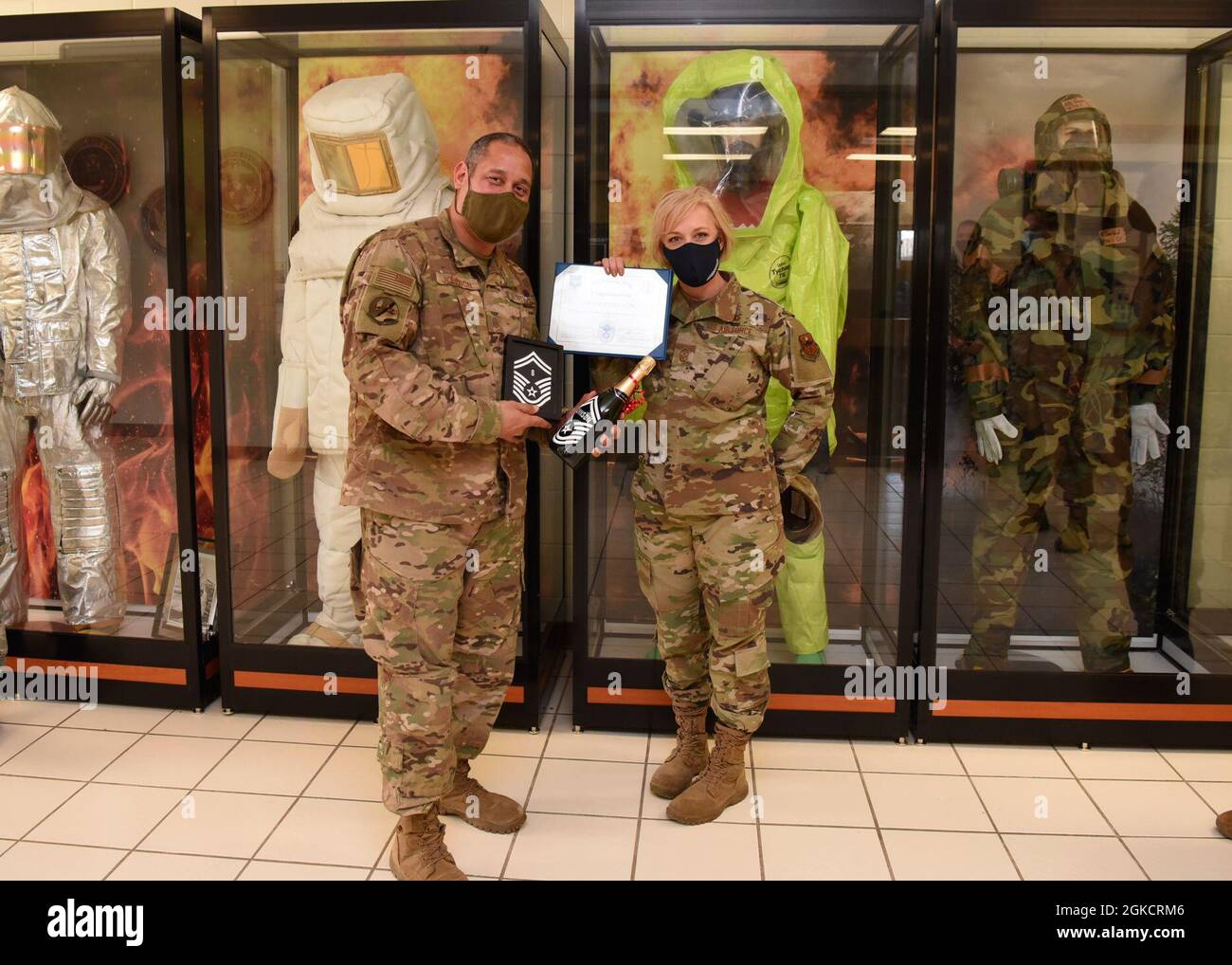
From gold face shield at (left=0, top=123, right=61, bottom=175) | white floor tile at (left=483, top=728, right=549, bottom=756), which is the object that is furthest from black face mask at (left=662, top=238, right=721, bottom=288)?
gold face shield at (left=0, top=123, right=61, bottom=175)

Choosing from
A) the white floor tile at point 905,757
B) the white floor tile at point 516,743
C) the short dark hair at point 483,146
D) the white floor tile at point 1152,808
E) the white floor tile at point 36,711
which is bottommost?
the white floor tile at point 1152,808

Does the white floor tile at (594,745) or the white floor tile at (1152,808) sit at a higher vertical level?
the white floor tile at (594,745)

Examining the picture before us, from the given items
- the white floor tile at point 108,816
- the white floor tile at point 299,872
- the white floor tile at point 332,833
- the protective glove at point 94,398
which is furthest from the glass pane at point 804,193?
the protective glove at point 94,398

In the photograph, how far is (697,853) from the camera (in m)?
2.71

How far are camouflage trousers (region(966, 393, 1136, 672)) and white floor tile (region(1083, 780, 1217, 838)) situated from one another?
477mm

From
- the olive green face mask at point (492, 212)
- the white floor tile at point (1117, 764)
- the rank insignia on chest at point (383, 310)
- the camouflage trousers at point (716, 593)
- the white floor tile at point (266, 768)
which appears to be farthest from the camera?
the white floor tile at point (1117, 764)

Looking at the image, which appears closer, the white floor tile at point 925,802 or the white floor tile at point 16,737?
the white floor tile at point 925,802

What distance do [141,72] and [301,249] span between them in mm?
863

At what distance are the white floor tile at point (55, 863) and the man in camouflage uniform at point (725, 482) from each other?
1481mm

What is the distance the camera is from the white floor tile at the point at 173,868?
2.57m

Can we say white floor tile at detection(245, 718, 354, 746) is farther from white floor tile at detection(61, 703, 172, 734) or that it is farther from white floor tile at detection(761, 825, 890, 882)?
white floor tile at detection(761, 825, 890, 882)

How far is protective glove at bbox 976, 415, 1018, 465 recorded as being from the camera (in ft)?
11.1

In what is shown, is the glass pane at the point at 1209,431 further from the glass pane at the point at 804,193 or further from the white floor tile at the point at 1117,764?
the glass pane at the point at 804,193

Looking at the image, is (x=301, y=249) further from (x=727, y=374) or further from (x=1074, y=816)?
(x=1074, y=816)
